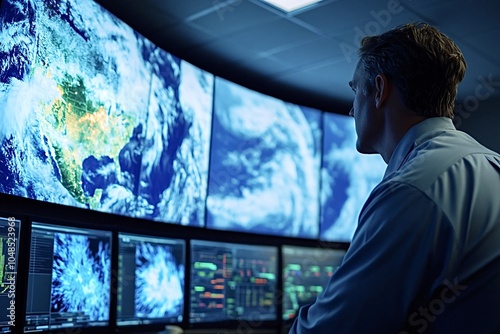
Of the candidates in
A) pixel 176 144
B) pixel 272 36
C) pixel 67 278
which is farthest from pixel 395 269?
pixel 272 36

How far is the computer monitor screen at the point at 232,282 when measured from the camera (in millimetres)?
3195

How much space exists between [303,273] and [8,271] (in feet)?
7.37

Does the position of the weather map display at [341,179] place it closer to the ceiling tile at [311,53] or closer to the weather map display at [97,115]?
the ceiling tile at [311,53]

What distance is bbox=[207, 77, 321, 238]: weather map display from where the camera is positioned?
3457mm

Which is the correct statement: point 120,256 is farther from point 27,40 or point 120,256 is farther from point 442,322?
point 442,322

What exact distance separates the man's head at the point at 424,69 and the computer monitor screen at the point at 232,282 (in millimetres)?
2260

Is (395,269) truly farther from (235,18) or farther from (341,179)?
(341,179)

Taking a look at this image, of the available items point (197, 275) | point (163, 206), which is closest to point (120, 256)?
point (163, 206)

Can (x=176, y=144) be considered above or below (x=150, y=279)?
above

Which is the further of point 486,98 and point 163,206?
point 486,98

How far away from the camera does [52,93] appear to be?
7.46ft

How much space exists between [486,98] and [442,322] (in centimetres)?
385

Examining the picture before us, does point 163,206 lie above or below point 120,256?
above

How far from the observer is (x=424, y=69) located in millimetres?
1043
